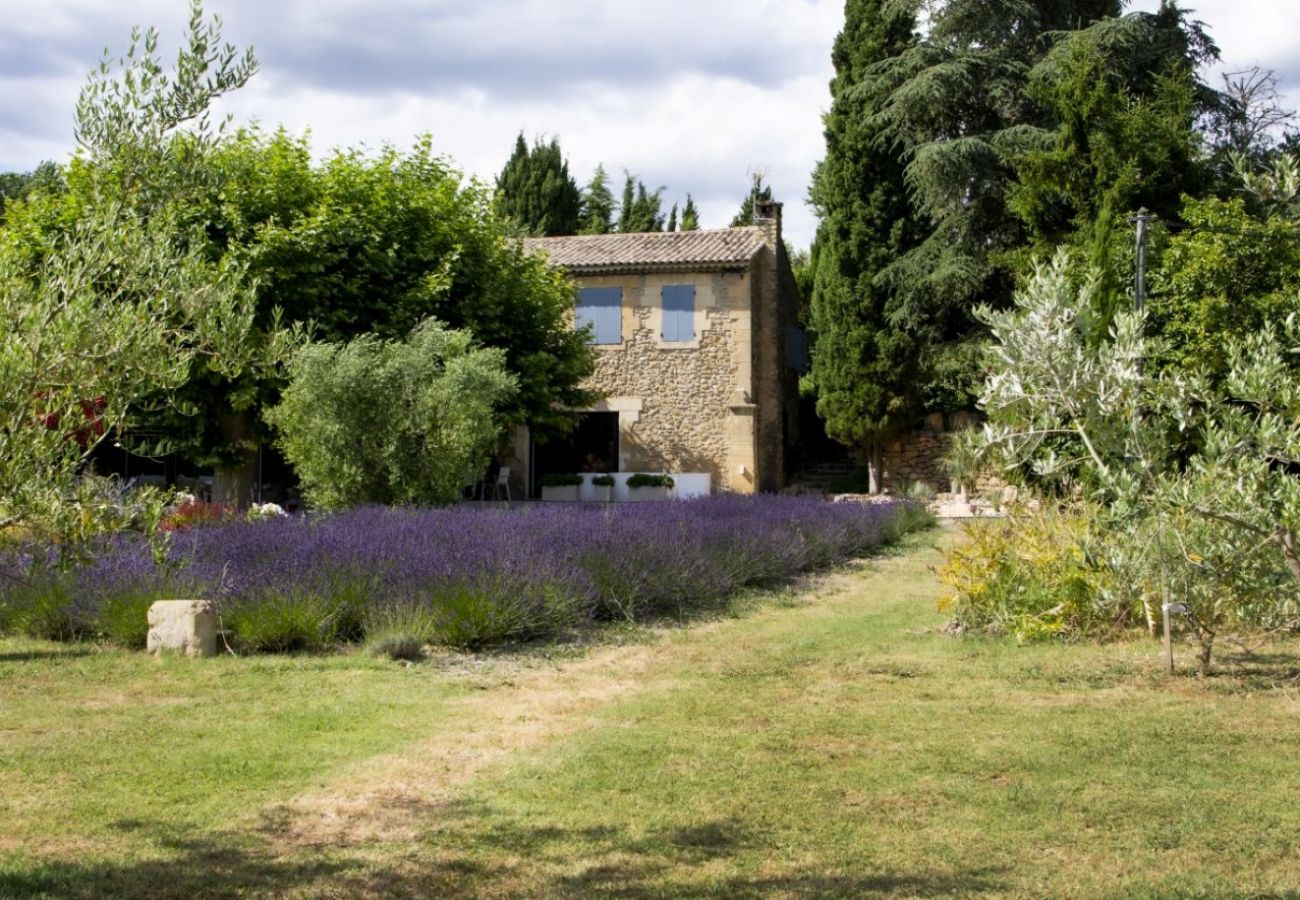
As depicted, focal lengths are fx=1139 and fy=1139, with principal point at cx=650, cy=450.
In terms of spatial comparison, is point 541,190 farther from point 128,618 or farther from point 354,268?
point 128,618

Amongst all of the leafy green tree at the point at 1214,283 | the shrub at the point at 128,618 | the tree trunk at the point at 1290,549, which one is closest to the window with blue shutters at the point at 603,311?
the leafy green tree at the point at 1214,283

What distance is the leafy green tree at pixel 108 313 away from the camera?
11.4 feet

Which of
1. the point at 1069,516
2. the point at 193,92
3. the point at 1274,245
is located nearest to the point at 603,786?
the point at 193,92

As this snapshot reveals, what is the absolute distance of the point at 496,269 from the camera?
18578 mm


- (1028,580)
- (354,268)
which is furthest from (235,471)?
(1028,580)

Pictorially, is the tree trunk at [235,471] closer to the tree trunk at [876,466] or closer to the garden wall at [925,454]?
the tree trunk at [876,466]

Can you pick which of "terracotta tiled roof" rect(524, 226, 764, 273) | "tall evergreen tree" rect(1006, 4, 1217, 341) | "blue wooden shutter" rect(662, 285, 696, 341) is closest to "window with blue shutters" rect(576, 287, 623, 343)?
"terracotta tiled roof" rect(524, 226, 764, 273)

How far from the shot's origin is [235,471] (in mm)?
17188

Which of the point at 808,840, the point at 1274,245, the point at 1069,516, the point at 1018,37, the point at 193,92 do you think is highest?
the point at 1018,37

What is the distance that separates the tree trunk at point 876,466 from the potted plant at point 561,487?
618cm

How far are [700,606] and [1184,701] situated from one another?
467 cm

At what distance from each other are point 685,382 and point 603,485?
2848mm

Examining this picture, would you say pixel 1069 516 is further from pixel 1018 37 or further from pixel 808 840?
pixel 1018 37

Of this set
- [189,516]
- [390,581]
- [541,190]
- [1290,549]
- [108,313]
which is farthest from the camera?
[541,190]
